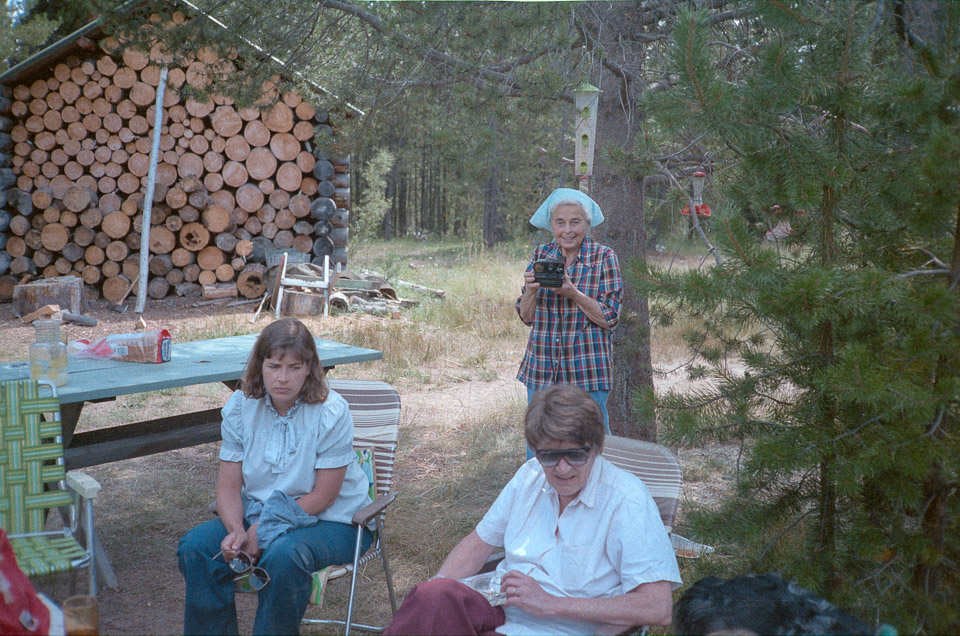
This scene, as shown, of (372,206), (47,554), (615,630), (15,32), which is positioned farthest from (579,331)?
(372,206)

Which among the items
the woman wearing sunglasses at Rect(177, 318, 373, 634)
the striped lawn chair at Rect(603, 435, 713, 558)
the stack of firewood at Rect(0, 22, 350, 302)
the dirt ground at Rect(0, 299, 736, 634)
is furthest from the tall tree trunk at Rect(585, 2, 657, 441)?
the stack of firewood at Rect(0, 22, 350, 302)

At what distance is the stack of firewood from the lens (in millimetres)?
9438

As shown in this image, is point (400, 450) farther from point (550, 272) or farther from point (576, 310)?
point (550, 272)

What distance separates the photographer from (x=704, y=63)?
6.93 ft

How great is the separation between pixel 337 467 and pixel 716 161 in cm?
284

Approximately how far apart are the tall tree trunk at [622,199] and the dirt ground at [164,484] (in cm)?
64

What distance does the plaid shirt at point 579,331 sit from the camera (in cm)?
338

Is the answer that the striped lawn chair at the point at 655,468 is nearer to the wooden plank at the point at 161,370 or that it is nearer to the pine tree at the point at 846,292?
the pine tree at the point at 846,292

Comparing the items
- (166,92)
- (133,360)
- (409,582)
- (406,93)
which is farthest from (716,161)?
(166,92)

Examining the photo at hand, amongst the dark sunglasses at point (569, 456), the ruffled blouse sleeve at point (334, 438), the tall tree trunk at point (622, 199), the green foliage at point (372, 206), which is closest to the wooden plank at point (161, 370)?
the ruffled blouse sleeve at point (334, 438)

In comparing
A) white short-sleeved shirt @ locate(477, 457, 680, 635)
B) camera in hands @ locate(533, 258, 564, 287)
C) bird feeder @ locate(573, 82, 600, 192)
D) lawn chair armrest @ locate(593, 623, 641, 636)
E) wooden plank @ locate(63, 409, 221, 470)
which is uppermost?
bird feeder @ locate(573, 82, 600, 192)

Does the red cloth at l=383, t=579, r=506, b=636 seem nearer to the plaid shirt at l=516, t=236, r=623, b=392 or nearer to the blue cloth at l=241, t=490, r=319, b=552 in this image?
the blue cloth at l=241, t=490, r=319, b=552

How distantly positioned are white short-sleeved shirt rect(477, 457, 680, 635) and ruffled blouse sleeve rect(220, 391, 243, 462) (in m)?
1.05

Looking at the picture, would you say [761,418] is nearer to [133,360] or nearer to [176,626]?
[176,626]
